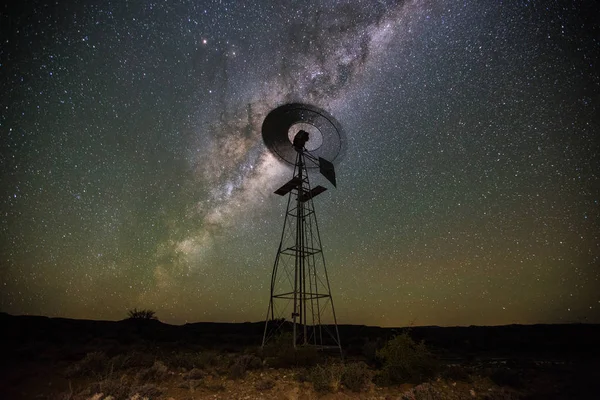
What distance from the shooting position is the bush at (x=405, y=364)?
31.4ft

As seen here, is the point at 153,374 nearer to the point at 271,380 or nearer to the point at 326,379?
the point at 271,380

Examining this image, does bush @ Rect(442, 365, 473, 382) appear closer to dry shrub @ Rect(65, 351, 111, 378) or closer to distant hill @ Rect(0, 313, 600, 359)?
distant hill @ Rect(0, 313, 600, 359)

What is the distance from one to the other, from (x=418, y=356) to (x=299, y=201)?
859cm

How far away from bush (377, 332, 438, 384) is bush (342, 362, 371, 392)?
628 mm

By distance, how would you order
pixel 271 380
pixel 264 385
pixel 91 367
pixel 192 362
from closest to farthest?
pixel 264 385 < pixel 271 380 < pixel 91 367 < pixel 192 362

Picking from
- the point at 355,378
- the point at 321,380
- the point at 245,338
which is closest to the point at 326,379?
the point at 321,380

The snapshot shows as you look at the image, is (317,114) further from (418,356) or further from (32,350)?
(32,350)

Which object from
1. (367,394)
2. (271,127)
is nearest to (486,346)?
(367,394)

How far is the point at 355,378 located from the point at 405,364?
5.95ft

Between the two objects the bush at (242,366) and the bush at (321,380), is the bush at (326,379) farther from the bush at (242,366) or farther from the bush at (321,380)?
the bush at (242,366)

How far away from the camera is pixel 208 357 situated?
11.9 metres

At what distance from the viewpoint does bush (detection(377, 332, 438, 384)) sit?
957cm

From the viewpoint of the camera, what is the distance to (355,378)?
9117mm

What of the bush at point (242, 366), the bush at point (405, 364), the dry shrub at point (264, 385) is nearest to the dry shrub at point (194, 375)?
the bush at point (242, 366)
